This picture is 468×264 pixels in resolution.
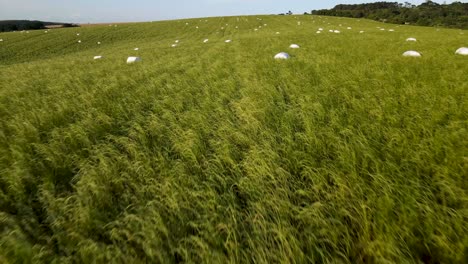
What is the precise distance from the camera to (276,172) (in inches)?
156

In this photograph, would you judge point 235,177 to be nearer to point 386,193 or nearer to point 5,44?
point 386,193

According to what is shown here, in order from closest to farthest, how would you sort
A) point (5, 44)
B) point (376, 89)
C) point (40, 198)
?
point (40, 198) < point (376, 89) < point (5, 44)

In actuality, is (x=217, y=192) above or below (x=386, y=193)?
below

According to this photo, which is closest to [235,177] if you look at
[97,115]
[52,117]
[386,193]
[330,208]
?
[330,208]

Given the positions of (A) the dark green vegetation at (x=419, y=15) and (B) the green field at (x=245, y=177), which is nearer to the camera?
(B) the green field at (x=245, y=177)

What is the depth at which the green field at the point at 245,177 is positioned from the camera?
2.80 m

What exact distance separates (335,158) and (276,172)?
1010mm

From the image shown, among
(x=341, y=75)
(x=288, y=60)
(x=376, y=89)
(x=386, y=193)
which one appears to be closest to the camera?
(x=386, y=193)

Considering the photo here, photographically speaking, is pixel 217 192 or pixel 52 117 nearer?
pixel 217 192

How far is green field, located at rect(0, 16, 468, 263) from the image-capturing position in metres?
2.80

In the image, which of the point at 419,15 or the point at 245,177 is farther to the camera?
the point at 419,15

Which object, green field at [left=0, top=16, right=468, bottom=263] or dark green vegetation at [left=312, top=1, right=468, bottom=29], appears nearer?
green field at [left=0, top=16, right=468, bottom=263]

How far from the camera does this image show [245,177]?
12.5 ft

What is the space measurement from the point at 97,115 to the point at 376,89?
23.8ft
